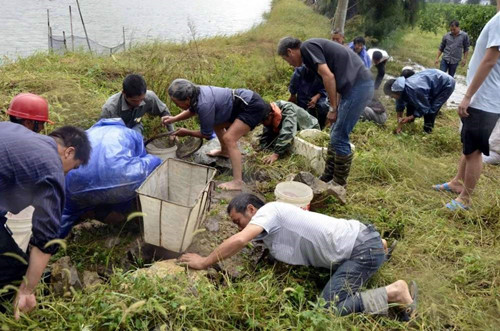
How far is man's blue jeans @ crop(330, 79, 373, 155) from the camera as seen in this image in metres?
4.06

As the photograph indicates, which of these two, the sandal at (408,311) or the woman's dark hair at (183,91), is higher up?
the woman's dark hair at (183,91)

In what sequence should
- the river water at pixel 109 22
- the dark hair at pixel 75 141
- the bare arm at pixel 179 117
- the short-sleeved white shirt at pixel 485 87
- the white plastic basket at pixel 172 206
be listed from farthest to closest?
1. the river water at pixel 109 22
2. the bare arm at pixel 179 117
3. the short-sleeved white shirt at pixel 485 87
4. the white plastic basket at pixel 172 206
5. the dark hair at pixel 75 141

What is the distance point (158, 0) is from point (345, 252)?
1129 inches

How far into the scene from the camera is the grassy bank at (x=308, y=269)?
220cm

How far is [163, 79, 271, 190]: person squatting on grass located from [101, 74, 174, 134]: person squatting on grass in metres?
0.30

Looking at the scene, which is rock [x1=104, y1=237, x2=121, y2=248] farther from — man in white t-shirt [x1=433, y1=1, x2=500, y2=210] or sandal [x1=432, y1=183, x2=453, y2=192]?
sandal [x1=432, y1=183, x2=453, y2=192]

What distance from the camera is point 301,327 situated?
2.26 meters

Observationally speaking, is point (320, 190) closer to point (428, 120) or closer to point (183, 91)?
point (183, 91)

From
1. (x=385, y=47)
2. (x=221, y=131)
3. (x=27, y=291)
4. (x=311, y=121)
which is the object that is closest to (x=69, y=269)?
(x=27, y=291)

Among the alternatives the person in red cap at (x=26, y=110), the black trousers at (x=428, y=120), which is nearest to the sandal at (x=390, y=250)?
the person in red cap at (x=26, y=110)

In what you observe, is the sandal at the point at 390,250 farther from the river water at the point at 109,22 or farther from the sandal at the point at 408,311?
the river water at the point at 109,22

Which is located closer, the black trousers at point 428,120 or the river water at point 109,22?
the black trousers at point 428,120

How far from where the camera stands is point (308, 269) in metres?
2.91

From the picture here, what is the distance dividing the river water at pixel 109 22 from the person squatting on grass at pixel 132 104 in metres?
4.96
